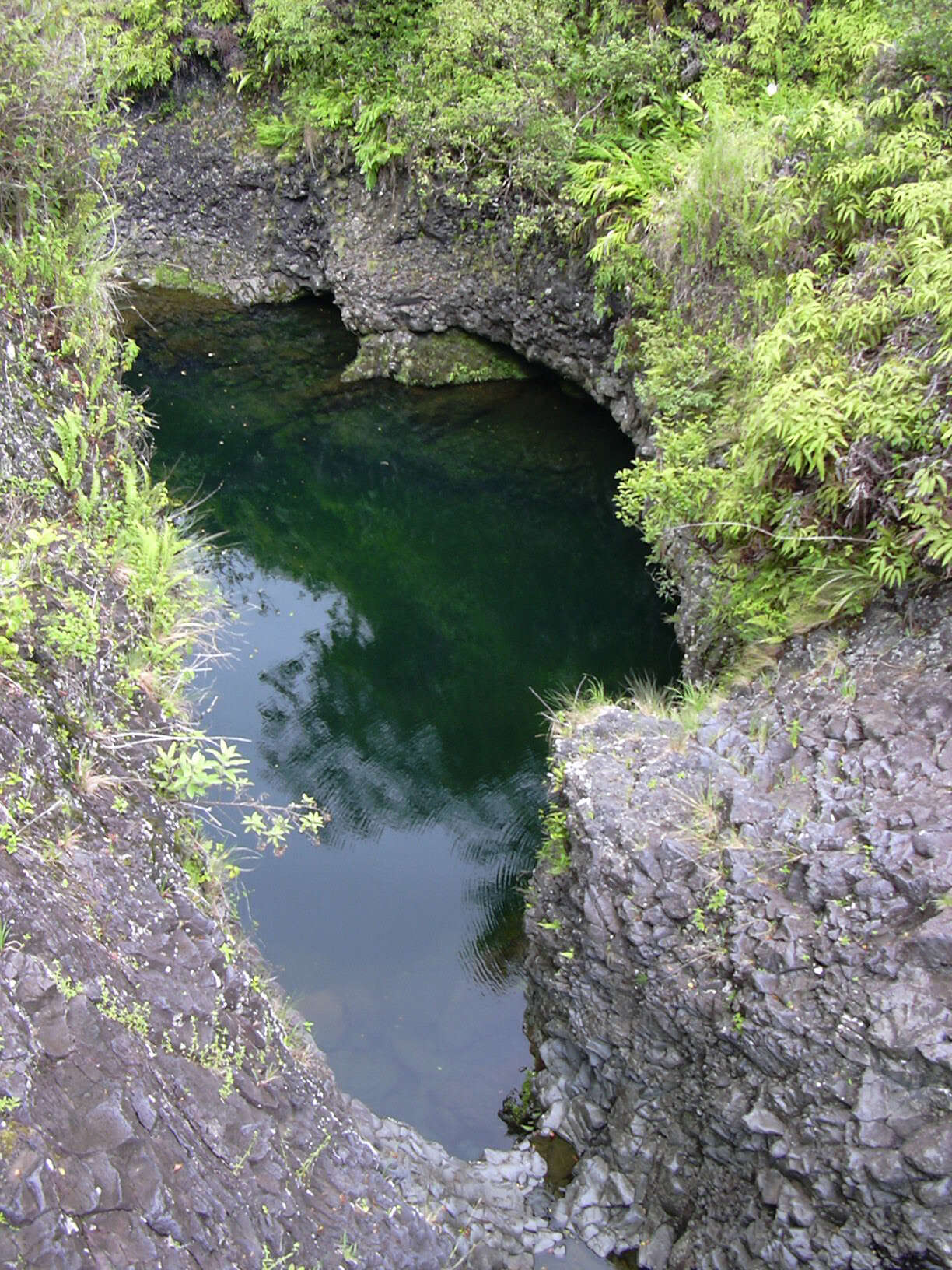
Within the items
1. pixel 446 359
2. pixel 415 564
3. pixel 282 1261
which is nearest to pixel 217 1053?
pixel 282 1261

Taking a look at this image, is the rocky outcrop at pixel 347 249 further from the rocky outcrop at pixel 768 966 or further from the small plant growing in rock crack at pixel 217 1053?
the small plant growing in rock crack at pixel 217 1053

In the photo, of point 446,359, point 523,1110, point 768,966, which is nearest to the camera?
point 768,966

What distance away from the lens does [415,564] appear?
1198 cm

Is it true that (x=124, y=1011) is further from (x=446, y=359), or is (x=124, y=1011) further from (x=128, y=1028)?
(x=446, y=359)

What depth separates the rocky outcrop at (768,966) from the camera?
4359 millimetres

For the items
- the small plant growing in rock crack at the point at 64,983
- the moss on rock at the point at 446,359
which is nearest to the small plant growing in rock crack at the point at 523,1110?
the small plant growing in rock crack at the point at 64,983

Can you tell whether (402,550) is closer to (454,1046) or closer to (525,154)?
(525,154)

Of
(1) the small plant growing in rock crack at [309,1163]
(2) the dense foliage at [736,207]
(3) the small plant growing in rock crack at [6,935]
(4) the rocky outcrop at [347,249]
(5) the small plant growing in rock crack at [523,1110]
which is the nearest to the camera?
(3) the small plant growing in rock crack at [6,935]

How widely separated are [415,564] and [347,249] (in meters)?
6.31

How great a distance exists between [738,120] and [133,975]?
1013cm

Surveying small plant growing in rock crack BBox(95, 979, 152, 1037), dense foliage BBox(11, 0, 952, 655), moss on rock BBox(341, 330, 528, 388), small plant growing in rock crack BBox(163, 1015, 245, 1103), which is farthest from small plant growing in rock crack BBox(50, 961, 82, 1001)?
moss on rock BBox(341, 330, 528, 388)

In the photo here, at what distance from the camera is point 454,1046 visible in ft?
21.7

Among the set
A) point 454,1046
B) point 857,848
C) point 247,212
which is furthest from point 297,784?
point 247,212

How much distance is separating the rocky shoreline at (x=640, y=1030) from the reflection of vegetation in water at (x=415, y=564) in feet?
6.09
